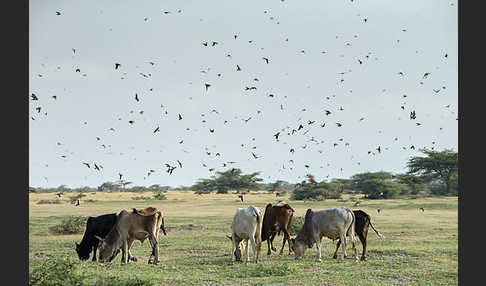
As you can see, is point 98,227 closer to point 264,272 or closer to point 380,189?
point 264,272

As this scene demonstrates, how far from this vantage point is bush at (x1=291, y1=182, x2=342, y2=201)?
6700 cm

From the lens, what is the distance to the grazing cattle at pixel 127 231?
16.5 m

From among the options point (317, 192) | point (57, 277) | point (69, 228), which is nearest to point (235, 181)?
point (317, 192)

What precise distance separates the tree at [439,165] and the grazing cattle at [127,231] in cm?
7048

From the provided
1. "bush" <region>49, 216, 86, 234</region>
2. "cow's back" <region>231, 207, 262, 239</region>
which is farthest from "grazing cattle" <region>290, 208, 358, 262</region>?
"bush" <region>49, 216, 86, 234</region>

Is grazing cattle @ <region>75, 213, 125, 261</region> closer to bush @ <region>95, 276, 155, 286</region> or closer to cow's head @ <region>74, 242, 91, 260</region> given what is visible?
cow's head @ <region>74, 242, 91, 260</region>

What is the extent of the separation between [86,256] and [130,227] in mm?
2427

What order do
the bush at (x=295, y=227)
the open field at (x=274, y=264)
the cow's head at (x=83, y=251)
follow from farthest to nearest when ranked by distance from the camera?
1. the bush at (x=295, y=227)
2. the cow's head at (x=83, y=251)
3. the open field at (x=274, y=264)

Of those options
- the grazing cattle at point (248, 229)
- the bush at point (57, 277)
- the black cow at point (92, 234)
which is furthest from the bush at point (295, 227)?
the bush at point (57, 277)

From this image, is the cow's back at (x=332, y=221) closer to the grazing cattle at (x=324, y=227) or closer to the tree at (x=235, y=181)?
the grazing cattle at (x=324, y=227)

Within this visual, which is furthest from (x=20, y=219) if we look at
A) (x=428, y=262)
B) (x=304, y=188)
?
(x=304, y=188)

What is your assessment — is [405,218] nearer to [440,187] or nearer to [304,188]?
[304,188]

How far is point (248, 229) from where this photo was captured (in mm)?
16641

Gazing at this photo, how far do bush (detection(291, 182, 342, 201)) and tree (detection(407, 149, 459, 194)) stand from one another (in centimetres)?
1906
